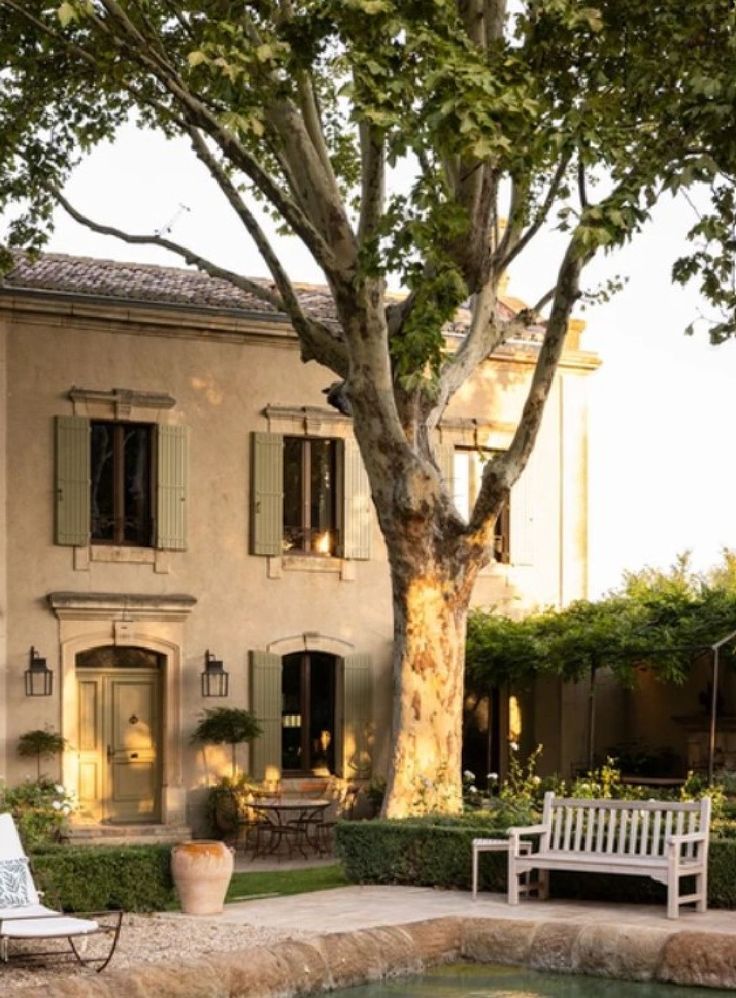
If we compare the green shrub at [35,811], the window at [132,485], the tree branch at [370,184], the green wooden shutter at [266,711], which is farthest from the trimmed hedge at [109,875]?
the green wooden shutter at [266,711]

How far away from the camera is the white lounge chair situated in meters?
11.0

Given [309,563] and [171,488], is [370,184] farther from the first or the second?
[309,563]

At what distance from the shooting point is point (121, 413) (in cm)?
2322

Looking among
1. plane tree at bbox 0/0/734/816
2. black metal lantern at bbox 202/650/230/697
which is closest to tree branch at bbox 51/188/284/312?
plane tree at bbox 0/0/734/816

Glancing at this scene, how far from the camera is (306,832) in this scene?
22.0m

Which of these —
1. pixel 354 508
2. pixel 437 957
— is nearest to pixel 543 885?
pixel 437 957

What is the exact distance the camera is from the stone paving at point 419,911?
1312cm

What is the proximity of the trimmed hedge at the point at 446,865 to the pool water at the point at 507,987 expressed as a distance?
213 centimetres

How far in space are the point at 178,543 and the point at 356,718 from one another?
10.8ft

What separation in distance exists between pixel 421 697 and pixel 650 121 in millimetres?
5585

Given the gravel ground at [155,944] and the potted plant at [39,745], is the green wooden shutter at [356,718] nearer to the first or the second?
the potted plant at [39,745]

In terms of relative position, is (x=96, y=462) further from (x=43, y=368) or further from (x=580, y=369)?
(x=580, y=369)

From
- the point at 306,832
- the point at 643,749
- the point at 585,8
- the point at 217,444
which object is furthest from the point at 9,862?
the point at 643,749

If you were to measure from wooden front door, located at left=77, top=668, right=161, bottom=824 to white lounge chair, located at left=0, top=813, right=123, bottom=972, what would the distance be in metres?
10.5
